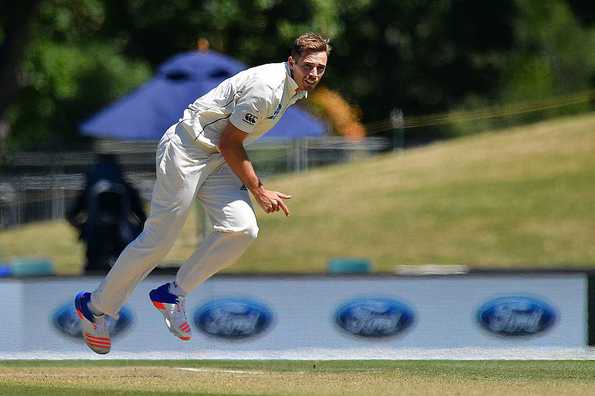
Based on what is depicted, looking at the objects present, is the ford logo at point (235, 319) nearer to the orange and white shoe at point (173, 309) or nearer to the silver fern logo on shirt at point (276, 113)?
the orange and white shoe at point (173, 309)

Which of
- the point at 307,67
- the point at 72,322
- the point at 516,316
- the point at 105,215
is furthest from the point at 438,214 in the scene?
the point at 307,67

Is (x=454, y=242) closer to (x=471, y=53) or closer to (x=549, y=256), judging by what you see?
(x=549, y=256)

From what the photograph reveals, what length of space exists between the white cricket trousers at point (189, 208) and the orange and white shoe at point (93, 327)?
1.19 ft

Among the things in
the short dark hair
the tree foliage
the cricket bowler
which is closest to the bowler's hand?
the cricket bowler

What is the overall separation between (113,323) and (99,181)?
2.86 m

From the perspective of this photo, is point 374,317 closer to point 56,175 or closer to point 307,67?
point 307,67

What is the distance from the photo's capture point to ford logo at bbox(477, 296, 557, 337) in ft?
36.6

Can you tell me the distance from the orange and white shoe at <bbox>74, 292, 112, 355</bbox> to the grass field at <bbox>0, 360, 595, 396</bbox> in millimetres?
176

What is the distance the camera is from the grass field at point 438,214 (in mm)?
20984

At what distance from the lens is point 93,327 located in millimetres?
8398

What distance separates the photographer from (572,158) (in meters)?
25.2

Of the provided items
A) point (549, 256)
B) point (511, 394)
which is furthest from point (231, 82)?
point (549, 256)

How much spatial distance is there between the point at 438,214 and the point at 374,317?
11772 millimetres

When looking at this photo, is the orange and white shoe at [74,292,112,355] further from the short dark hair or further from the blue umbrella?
the blue umbrella
